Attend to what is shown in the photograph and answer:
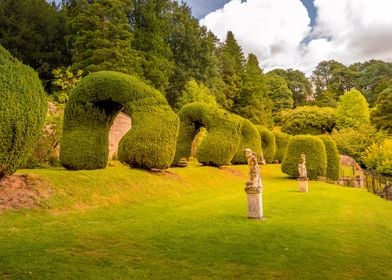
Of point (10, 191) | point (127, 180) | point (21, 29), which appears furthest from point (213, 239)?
point (21, 29)

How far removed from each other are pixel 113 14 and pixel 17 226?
93.4ft

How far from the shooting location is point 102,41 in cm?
3084

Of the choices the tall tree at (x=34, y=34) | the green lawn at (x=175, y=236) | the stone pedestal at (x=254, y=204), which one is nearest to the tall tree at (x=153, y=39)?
the tall tree at (x=34, y=34)

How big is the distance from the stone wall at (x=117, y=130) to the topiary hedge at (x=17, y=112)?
1264 centimetres

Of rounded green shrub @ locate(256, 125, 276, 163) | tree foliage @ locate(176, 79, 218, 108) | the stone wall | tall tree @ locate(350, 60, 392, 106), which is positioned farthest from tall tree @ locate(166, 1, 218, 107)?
tall tree @ locate(350, 60, 392, 106)

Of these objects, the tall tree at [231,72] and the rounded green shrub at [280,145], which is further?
the tall tree at [231,72]

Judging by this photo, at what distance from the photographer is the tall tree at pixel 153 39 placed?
38.3 m

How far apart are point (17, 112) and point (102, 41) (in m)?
23.6

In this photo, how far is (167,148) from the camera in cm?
1454

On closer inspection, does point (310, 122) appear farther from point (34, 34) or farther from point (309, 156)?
point (34, 34)

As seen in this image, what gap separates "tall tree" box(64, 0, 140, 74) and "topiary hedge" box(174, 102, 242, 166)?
10.7 meters

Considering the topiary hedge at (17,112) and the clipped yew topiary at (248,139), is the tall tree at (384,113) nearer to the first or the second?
the clipped yew topiary at (248,139)

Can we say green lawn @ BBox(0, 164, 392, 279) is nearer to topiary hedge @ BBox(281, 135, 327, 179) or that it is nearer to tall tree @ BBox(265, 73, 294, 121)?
topiary hedge @ BBox(281, 135, 327, 179)

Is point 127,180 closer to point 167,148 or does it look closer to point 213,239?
point 167,148
